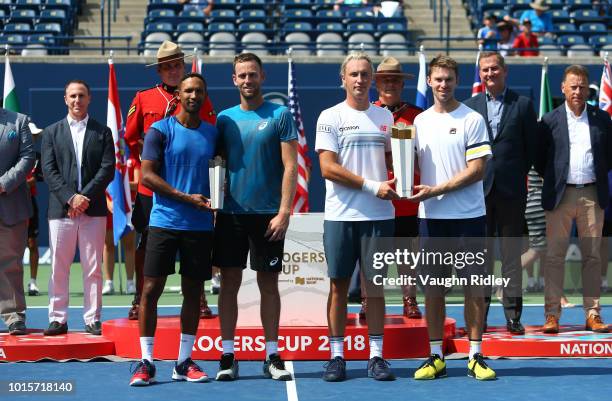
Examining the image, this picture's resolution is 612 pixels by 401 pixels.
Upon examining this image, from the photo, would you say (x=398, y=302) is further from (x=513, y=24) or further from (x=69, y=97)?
(x=513, y=24)

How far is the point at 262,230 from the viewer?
8.09m

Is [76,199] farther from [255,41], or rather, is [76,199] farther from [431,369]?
[255,41]

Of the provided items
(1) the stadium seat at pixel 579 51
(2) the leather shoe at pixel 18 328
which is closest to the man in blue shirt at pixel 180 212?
(2) the leather shoe at pixel 18 328

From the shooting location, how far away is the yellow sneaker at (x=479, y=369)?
8.11m

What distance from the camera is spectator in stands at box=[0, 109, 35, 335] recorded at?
9.77 meters

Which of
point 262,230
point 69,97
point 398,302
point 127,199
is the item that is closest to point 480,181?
point 262,230

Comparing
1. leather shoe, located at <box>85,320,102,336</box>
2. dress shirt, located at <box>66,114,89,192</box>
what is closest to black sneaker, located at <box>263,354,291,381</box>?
leather shoe, located at <box>85,320,102,336</box>

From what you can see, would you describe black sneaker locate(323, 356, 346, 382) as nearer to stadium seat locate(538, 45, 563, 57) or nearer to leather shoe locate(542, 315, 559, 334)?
leather shoe locate(542, 315, 559, 334)

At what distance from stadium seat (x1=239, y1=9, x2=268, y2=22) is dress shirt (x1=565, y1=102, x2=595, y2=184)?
11202 mm

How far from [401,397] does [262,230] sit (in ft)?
4.94

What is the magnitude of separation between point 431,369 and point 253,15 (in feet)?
43.1

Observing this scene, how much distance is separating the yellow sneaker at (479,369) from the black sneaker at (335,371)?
0.91m

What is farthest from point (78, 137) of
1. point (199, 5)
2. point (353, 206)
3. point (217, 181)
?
point (199, 5)

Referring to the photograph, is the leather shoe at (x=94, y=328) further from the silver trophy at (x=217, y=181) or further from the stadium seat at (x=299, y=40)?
the stadium seat at (x=299, y=40)
